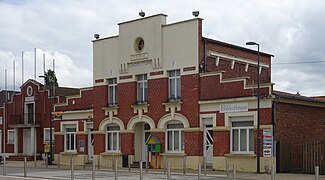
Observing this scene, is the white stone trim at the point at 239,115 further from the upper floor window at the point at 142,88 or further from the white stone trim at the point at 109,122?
the white stone trim at the point at 109,122

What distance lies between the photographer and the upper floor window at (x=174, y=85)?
3647 centimetres

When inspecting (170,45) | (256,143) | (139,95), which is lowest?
(256,143)

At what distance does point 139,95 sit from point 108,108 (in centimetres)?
284

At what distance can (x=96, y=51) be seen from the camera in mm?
42219

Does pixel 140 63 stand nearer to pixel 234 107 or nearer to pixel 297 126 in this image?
pixel 234 107

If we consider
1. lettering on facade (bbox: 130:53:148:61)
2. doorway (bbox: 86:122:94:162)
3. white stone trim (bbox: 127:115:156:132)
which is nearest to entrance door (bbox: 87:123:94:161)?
doorway (bbox: 86:122:94:162)

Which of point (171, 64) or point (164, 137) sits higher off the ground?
point (171, 64)

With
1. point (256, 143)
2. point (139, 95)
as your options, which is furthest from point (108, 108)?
point (256, 143)

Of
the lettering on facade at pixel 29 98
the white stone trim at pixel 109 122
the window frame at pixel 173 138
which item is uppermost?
the lettering on facade at pixel 29 98

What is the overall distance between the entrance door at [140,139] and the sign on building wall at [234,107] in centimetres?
729

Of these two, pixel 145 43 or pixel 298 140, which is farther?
pixel 145 43

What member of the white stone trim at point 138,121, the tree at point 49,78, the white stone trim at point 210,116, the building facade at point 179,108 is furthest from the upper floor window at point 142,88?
the tree at point 49,78

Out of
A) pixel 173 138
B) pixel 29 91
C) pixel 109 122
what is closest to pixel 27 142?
pixel 29 91

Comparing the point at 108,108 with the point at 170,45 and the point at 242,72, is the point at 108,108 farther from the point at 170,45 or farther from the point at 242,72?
the point at 242,72
